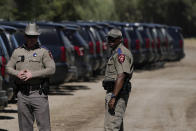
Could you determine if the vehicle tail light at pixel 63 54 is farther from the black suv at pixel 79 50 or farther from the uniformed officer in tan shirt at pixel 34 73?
the uniformed officer in tan shirt at pixel 34 73

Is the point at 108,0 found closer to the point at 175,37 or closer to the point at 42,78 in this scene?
the point at 175,37

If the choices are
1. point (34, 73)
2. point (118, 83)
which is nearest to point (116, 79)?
point (118, 83)

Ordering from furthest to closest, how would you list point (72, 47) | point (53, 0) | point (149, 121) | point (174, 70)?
point (53, 0) < point (174, 70) < point (72, 47) < point (149, 121)

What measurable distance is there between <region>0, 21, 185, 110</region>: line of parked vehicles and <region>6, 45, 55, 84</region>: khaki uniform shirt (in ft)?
13.0

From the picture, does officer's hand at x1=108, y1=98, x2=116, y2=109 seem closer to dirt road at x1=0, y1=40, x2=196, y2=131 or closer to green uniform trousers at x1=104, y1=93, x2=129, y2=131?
green uniform trousers at x1=104, y1=93, x2=129, y2=131

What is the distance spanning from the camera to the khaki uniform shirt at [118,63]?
24.7 ft

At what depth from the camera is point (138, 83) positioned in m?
21.0

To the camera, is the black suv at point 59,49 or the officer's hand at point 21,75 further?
the black suv at point 59,49

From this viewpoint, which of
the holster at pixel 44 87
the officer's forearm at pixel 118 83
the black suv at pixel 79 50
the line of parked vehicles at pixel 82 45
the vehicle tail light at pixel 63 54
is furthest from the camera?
the black suv at pixel 79 50

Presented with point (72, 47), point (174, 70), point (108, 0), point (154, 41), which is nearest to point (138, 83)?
point (72, 47)

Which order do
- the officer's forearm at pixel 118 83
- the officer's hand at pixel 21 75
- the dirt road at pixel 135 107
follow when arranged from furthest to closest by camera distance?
the dirt road at pixel 135 107 → the officer's forearm at pixel 118 83 → the officer's hand at pixel 21 75

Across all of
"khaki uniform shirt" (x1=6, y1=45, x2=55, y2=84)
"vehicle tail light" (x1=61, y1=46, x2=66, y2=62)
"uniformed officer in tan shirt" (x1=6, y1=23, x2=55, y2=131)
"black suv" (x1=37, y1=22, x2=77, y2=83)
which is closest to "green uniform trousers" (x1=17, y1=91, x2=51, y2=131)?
"uniformed officer in tan shirt" (x1=6, y1=23, x2=55, y2=131)

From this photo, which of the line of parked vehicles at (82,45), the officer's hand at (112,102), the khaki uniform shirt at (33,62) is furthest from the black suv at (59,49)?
the officer's hand at (112,102)

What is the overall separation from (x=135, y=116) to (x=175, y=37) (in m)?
20.2
